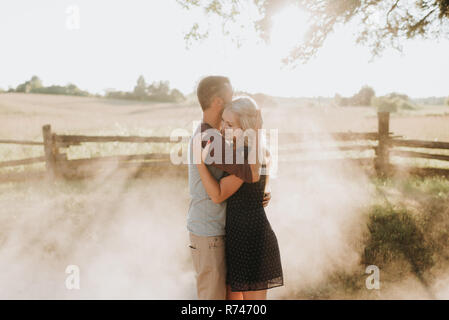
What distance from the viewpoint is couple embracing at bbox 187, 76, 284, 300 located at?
1990mm

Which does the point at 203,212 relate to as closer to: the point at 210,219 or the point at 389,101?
Result: the point at 210,219

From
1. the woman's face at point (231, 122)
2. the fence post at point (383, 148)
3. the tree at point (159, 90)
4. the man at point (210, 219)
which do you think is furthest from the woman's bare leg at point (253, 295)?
the tree at point (159, 90)

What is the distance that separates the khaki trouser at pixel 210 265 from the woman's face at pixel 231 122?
650mm

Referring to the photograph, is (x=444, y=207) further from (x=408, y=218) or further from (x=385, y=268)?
(x=385, y=268)

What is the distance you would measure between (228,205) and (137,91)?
48542 millimetres

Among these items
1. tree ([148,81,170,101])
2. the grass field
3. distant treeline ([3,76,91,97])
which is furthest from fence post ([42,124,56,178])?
distant treeline ([3,76,91,97])

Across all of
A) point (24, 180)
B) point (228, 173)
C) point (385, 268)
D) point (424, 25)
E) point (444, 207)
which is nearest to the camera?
point (228, 173)

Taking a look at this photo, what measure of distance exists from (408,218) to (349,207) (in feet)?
2.80

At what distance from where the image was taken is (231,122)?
199cm

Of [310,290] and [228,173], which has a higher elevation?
[228,173]

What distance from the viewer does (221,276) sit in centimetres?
212

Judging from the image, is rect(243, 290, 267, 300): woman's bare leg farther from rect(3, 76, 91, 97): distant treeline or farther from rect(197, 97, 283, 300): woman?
rect(3, 76, 91, 97): distant treeline

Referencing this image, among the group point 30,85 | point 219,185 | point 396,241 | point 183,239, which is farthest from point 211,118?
point 30,85

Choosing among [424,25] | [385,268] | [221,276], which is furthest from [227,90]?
[424,25]
